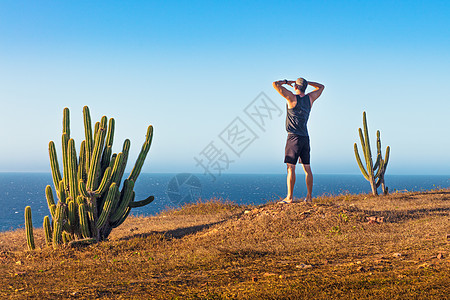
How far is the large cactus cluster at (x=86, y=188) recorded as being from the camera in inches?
353

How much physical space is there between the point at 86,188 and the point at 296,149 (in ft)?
16.1

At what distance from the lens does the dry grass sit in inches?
179

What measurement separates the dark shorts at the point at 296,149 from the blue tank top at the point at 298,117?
138 mm

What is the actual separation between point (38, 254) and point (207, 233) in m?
3.57

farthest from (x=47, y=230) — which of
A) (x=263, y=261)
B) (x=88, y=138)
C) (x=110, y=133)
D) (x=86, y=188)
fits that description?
(x=263, y=261)

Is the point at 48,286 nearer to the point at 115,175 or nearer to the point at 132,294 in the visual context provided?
the point at 132,294

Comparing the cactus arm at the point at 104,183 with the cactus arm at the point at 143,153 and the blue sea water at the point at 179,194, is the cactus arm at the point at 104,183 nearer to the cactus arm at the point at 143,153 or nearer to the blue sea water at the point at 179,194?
the cactus arm at the point at 143,153

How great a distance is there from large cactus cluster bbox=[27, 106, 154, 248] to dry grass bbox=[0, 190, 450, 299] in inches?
24.1

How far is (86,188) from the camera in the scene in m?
9.05

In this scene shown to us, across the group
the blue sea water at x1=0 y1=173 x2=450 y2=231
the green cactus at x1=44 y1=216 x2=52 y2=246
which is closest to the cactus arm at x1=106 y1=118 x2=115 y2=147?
the green cactus at x1=44 y1=216 x2=52 y2=246

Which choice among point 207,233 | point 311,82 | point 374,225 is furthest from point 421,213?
point 207,233

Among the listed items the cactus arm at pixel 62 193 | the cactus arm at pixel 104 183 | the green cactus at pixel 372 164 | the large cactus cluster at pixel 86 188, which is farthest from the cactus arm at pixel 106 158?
the green cactus at pixel 372 164

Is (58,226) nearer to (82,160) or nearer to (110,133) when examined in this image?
(82,160)

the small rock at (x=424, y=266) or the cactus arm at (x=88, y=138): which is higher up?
the cactus arm at (x=88, y=138)
